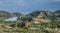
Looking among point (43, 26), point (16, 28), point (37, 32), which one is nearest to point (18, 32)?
point (16, 28)

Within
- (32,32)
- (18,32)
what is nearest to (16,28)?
(18,32)

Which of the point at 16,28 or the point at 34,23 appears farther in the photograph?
the point at 34,23

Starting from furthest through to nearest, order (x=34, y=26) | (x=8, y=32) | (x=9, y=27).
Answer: (x=34, y=26) < (x=9, y=27) < (x=8, y=32)

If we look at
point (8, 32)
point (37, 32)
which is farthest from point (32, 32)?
point (8, 32)

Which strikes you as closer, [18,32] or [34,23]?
[18,32]


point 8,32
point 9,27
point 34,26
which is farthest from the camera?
point 34,26

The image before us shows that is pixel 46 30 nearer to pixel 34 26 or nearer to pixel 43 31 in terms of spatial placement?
pixel 43 31

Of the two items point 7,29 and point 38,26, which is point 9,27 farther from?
point 38,26
